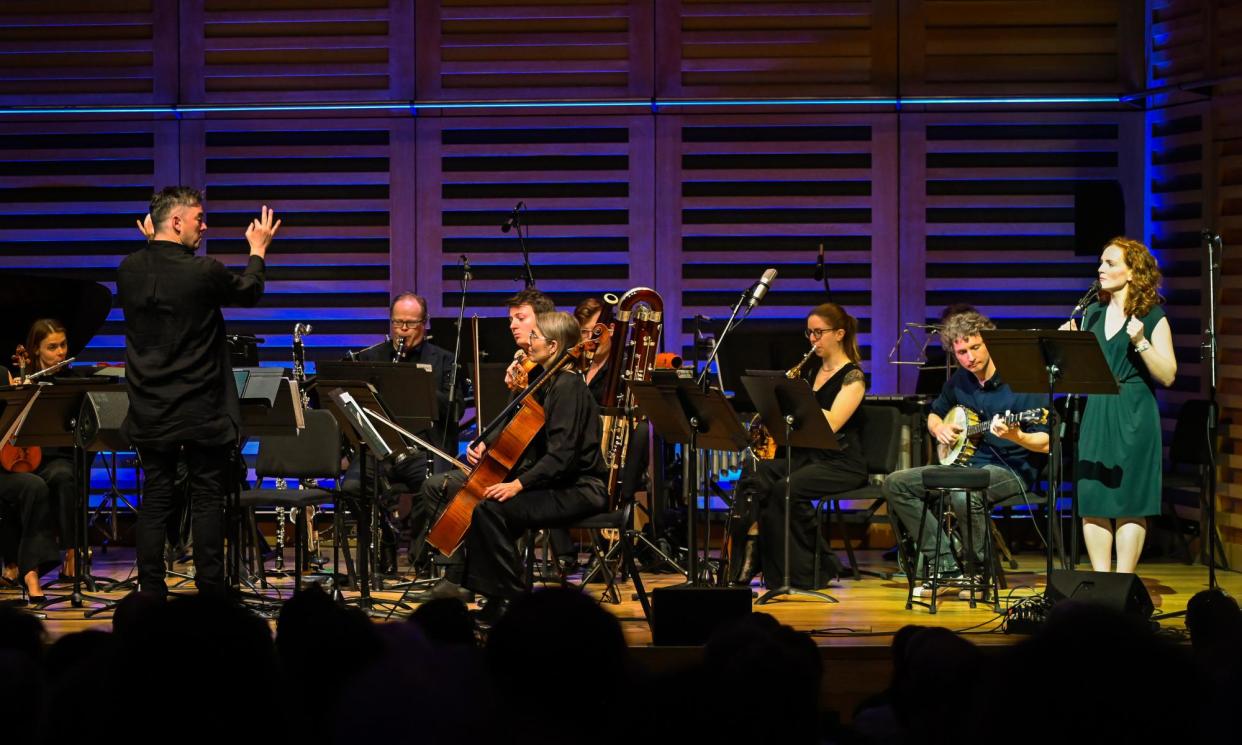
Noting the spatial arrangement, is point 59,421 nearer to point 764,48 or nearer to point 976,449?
point 976,449

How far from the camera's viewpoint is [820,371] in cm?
751

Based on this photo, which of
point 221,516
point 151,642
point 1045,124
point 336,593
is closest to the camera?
point 151,642

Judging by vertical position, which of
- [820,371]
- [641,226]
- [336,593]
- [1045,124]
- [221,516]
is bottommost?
[336,593]

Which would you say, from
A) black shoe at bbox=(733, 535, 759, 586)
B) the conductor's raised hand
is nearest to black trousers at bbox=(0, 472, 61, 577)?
the conductor's raised hand

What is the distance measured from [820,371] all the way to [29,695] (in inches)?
229

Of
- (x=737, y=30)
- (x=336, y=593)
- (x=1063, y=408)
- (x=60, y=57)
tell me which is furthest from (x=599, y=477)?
(x=60, y=57)

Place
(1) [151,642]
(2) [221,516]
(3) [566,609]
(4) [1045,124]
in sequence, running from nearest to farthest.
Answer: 1. (1) [151,642]
2. (3) [566,609]
3. (2) [221,516]
4. (4) [1045,124]

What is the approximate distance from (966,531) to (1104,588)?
1.41 meters

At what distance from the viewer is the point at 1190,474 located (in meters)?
8.37

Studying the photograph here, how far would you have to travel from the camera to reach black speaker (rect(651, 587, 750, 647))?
15.9 ft

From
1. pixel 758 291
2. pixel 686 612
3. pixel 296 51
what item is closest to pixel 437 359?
pixel 758 291

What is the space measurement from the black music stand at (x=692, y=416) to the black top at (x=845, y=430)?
1.37 metres

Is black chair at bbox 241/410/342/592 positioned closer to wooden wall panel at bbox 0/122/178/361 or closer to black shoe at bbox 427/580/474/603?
black shoe at bbox 427/580/474/603

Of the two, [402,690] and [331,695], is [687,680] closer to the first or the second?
[402,690]
